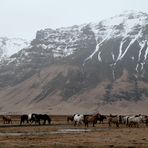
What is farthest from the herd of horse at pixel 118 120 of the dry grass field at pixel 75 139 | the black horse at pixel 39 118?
the dry grass field at pixel 75 139

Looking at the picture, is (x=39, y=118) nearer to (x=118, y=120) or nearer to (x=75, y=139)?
(x=118, y=120)

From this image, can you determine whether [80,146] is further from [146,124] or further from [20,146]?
[146,124]

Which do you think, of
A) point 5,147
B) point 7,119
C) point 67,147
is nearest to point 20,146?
point 5,147

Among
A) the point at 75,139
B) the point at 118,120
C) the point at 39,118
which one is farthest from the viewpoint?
the point at 39,118

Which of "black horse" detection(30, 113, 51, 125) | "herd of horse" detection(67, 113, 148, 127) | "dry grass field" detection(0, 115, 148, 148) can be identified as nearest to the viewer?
"dry grass field" detection(0, 115, 148, 148)

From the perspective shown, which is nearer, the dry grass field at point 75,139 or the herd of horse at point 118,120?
the dry grass field at point 75,139

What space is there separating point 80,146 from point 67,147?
982 millimetres

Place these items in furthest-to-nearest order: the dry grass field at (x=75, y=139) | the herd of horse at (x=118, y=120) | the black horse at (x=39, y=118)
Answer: the black horse at (x=39, y=118) → the herd of horse at (x=118, y=120) → the dry grass field at (x=75, y=139)

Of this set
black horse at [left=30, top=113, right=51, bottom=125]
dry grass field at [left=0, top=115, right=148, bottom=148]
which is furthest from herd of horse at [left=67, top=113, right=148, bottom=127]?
dry grass field at [left=0, top=115, right=148, bottom=148]

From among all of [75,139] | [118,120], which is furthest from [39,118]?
[75,139]

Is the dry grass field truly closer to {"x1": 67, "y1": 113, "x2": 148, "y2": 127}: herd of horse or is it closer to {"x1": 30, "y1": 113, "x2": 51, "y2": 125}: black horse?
{"x1": 67, "y1": 113, "x2": 148, "y2": 127}: herd of horse

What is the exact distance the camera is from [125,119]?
60.2 m

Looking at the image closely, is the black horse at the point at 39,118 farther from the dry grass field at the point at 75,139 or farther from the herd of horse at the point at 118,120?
the dry grass field at the point at 75,139

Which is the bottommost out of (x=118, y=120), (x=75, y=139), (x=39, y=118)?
(x=75, y=139)
